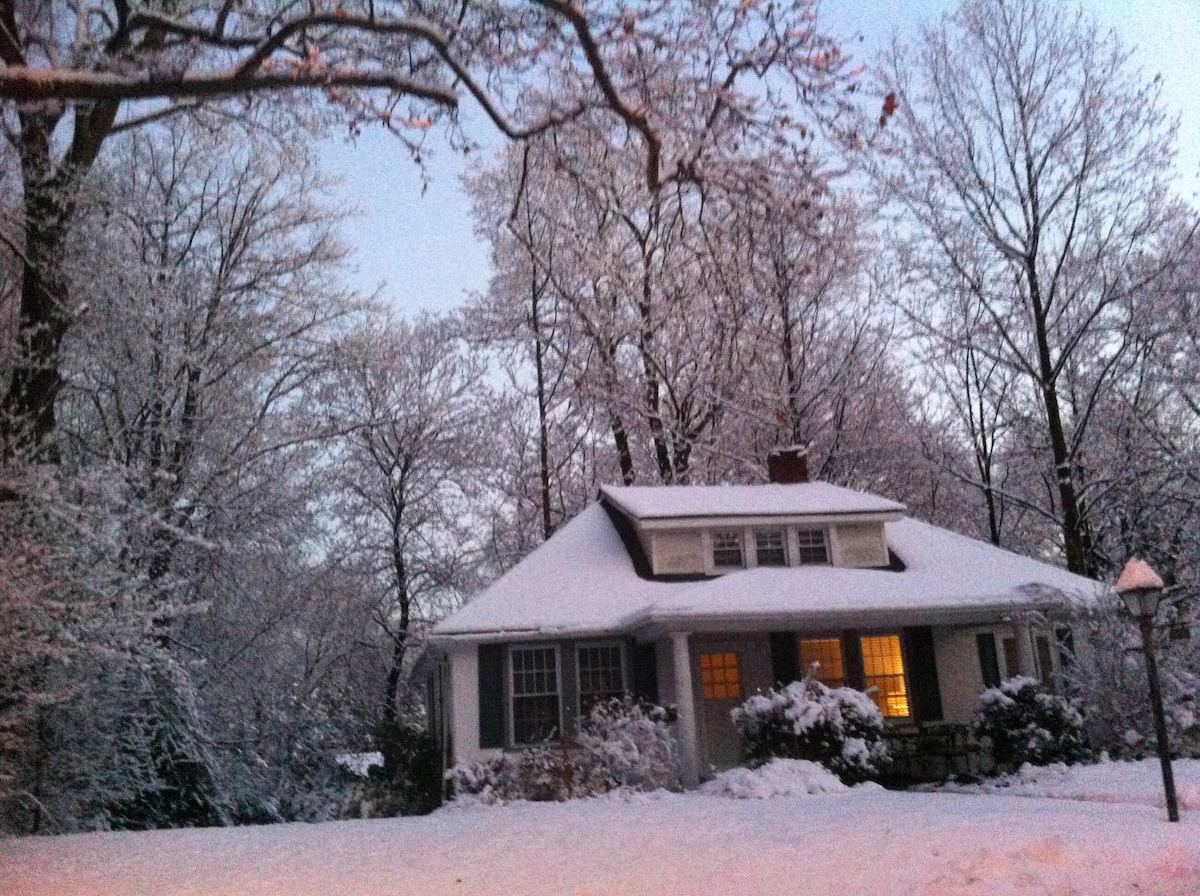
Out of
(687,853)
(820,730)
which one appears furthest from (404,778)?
(687,853)

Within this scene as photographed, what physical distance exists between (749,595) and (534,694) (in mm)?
3703

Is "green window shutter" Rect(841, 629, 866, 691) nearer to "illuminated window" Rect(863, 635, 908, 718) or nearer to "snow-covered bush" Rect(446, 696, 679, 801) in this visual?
"illuminated window" Rect(863, 635, 908, 718)

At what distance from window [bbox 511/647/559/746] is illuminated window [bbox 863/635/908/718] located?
5047mm

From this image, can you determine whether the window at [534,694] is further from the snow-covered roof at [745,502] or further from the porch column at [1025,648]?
the porch column at [1025,648]

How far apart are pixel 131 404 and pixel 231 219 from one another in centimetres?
461

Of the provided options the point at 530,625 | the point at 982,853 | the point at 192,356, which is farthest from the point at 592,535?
the point at 982,853

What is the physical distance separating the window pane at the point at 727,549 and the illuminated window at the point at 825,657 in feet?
6.00

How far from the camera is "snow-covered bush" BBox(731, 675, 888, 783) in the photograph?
43.5 feet

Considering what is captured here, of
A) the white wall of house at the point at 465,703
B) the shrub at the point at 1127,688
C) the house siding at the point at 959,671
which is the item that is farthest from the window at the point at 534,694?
the shrub at the point at 1127,688

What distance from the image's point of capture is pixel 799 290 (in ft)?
81.1

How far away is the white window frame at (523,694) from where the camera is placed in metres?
15.3

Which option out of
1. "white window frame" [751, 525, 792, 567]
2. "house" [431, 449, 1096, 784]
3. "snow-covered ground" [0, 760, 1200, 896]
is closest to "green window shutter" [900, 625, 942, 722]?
"house" [431, 449, 1096, 784]

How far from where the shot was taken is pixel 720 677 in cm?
1598

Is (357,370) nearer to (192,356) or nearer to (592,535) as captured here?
(192,356)
